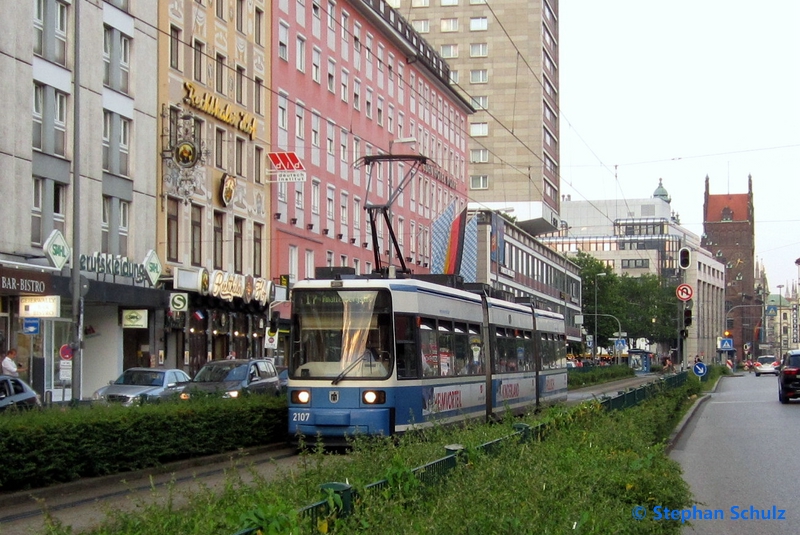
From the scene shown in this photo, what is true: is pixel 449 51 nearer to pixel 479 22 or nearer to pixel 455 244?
pixel 479 22

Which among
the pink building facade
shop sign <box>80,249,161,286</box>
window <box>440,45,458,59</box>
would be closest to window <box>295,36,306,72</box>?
the pink building facade

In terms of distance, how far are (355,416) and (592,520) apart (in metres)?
11.7

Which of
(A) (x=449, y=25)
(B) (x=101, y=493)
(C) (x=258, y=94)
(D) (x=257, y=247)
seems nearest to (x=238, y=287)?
(D) (x=257, y=247)

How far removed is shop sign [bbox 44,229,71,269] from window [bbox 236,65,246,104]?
1450 cm

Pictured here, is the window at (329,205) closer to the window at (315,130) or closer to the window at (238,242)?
the window at (315,130)

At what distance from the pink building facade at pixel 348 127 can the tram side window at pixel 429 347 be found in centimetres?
2017

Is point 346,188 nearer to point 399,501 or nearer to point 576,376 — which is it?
point 576,376

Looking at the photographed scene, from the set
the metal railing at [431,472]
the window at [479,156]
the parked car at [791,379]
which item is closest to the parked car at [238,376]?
the metal railing at [431,472]

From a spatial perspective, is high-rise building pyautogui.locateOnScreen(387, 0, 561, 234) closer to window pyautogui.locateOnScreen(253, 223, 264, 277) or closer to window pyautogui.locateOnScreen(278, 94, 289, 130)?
window pyautogui.locateOnScreen(278, 94, 289, 130)

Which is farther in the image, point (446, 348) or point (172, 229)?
point (172, 229)

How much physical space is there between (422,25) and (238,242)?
60.3m

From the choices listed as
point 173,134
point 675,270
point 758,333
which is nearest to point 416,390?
point 173,134

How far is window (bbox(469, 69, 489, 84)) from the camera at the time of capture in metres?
101

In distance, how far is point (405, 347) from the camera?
19.4 metres
